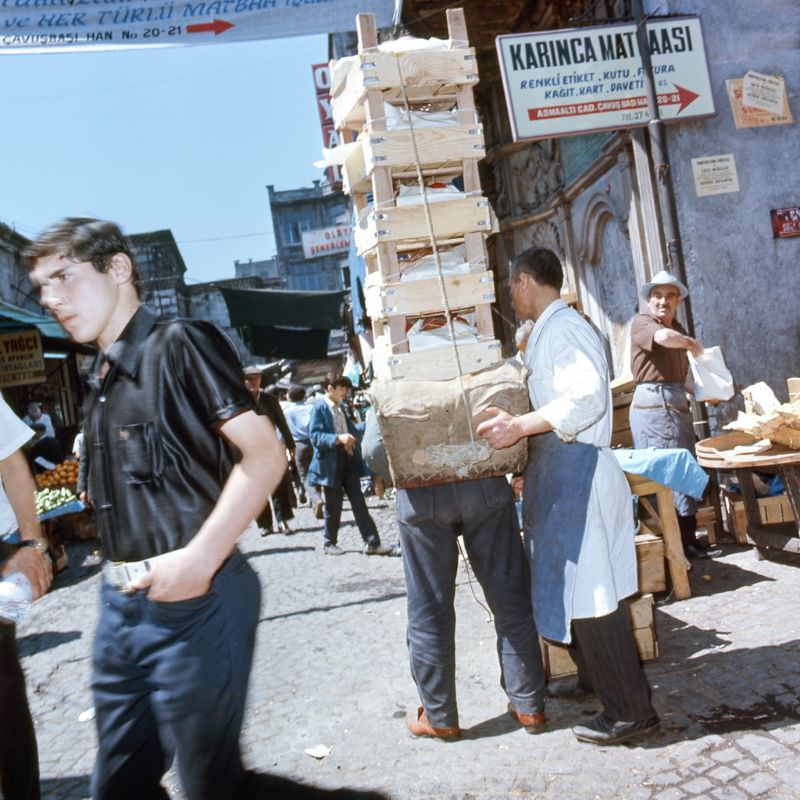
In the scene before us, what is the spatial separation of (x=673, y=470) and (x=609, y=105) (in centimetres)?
412

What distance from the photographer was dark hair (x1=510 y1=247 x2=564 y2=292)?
3.71 meters

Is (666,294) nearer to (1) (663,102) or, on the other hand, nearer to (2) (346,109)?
(1) (663,102)

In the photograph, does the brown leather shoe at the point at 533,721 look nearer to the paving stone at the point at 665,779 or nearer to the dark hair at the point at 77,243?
the paving stone at the point at 665,779

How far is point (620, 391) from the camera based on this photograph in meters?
7.34

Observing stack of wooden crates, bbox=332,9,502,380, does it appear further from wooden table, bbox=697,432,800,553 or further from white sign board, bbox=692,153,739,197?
white sign board, bbox=692,153,739,197

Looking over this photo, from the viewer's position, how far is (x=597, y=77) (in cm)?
773

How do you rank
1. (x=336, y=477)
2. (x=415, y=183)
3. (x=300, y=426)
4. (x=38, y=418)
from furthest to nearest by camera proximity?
1. (x=38, y=418)
2. (x=300, y=426)
3. (x=336, y=477)
4. (x=415, y=183)

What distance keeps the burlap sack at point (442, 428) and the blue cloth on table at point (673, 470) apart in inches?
85.5

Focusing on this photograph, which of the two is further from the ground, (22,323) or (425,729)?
(22,323)

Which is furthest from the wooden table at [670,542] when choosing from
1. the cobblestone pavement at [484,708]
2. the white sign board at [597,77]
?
the white sign board at [597,77]

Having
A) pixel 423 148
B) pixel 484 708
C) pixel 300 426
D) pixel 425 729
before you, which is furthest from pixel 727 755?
pixel 300 426

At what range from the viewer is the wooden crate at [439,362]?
3.76 m

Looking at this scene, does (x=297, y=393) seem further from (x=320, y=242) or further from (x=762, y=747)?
(x=320, y=242)

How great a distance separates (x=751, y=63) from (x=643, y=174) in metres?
1.62
